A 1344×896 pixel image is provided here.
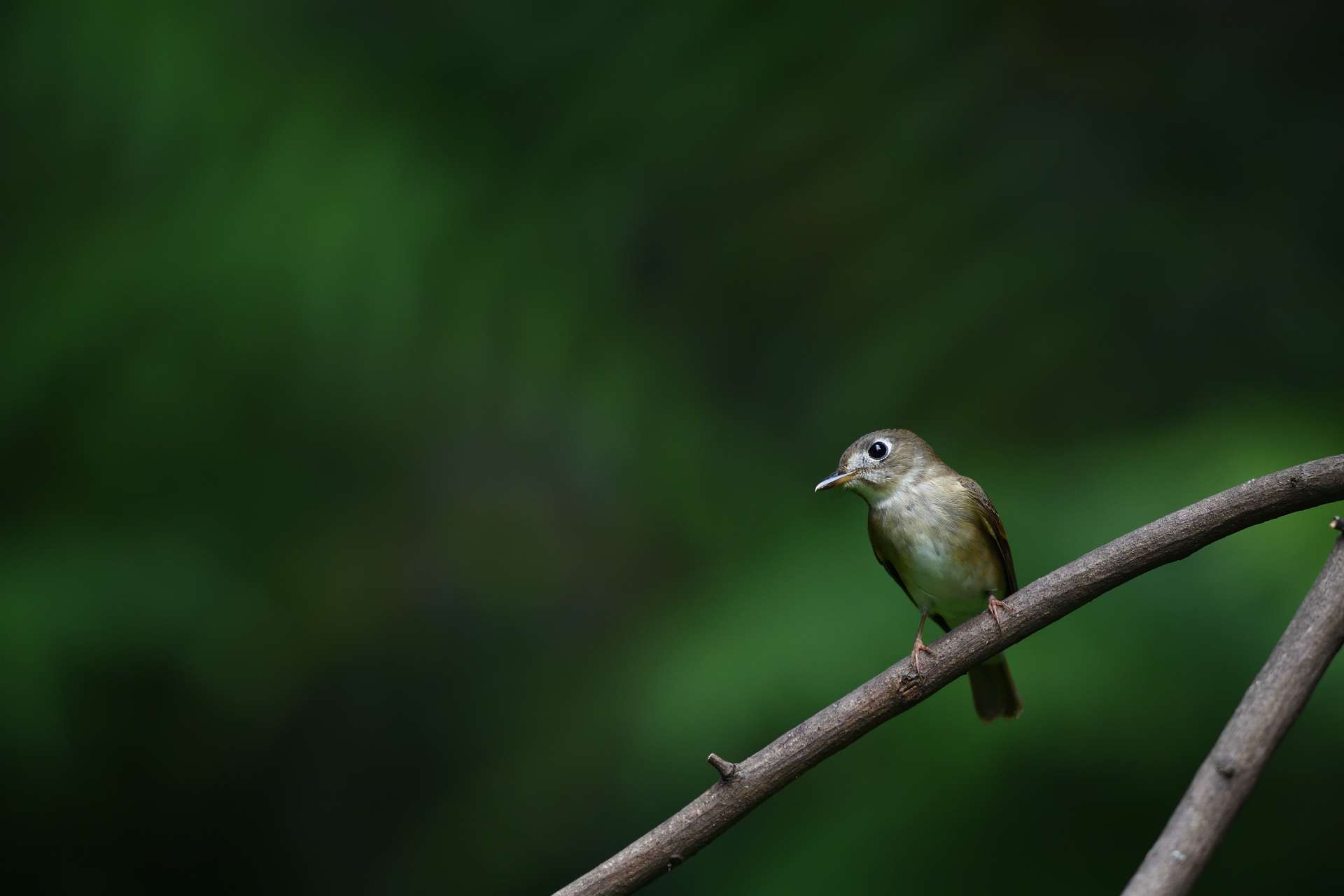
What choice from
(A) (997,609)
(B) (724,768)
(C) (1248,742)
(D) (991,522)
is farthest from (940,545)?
(C) (1248,742)

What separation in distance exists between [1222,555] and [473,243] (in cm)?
274

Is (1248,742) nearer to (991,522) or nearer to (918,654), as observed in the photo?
(918,654)

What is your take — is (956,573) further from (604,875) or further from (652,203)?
(652,203)

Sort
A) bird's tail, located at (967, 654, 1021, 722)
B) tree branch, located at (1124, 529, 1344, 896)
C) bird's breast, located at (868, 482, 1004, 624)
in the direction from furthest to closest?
bird's tail, located at (967, 654, 1021, 722), bird's breast, located at (868, 482, 1004, 624), tree branch, located at (1124, 529, 1344, 896)

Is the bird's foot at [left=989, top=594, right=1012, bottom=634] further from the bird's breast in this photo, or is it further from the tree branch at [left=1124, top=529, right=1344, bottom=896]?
the bird's breast

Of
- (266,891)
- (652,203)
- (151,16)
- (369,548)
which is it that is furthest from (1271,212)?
(266,891)

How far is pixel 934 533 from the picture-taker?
3.04 metres

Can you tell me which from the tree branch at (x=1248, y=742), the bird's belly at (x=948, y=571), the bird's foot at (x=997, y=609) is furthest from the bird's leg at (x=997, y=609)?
the bird's belly at (x=948, y=571)

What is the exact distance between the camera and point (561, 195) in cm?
462

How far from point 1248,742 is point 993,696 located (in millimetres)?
1784

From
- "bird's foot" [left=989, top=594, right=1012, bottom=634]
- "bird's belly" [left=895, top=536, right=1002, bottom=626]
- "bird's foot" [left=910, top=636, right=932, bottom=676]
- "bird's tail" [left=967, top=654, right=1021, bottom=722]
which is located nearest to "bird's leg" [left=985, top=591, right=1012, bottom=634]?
"bird's foot" [left=989, top=594, right=1012, bottom=634]

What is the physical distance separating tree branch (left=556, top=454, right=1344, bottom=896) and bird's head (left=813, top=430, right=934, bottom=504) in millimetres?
1135

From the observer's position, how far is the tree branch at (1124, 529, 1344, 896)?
4.53 feet

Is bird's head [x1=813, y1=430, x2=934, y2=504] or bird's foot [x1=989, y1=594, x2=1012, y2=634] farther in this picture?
bird's head [x1=813, y1=430, x2=934, y2=504]
